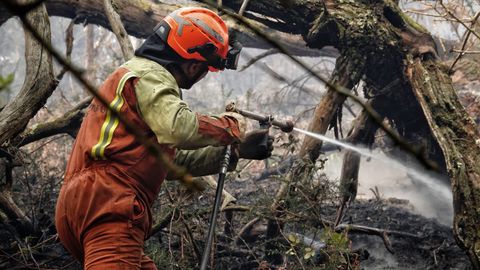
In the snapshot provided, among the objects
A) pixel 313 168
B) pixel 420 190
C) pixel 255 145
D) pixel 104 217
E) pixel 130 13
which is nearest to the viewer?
pixel 104 217

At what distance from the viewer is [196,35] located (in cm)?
336

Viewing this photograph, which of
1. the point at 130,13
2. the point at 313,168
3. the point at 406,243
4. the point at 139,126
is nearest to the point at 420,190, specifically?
the point at 406,243

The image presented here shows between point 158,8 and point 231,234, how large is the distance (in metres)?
3.03

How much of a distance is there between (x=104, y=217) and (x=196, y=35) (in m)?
1.28

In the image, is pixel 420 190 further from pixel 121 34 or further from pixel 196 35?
pixel 196 35

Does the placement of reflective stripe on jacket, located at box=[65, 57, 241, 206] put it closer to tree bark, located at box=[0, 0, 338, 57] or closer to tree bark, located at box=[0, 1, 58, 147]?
tree bark, located at box=[0, 1, 58, 147]

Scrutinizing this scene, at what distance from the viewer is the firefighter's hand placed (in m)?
3.62

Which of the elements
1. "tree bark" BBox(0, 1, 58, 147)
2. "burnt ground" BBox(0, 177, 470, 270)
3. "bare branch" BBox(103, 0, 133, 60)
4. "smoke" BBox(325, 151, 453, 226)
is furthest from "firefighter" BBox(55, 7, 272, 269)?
"smoke" BBox(325, 151, 453, 226)

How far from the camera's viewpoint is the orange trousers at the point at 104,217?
2.82m

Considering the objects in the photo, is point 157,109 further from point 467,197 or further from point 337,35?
point 337,35

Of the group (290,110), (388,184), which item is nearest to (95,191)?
(388,184)

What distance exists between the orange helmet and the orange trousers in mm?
925

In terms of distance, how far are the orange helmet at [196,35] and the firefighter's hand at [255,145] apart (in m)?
0.51

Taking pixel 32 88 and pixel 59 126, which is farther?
pixel 59 126
